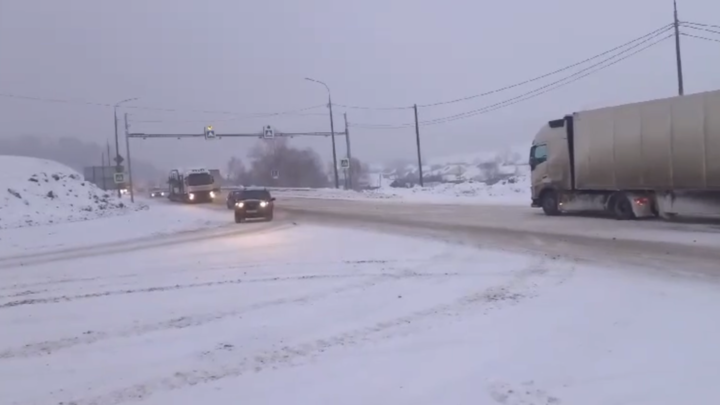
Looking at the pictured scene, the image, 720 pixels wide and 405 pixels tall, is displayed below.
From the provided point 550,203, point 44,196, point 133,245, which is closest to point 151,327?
point 133,245

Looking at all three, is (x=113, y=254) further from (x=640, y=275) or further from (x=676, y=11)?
(x=676, y=11)

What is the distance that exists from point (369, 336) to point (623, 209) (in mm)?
17534

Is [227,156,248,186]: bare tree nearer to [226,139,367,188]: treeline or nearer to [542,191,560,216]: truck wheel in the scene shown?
[226,139,367,188]: treeline

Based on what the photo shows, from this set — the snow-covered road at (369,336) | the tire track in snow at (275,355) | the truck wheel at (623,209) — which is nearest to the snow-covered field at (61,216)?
the snow-covered road at (369,336)

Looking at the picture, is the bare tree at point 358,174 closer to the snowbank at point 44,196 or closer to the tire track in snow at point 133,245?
the snowbank at point 44,196

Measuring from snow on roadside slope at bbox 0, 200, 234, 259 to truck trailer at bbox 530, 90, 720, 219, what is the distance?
14.5m

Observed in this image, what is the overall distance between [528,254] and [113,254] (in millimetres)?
12318

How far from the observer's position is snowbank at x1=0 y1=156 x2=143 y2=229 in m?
37.2

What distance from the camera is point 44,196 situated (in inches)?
1652

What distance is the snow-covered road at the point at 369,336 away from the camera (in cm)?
642

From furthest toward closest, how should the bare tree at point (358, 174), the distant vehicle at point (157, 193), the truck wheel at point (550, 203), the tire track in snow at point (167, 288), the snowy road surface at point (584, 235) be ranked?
the bare tree at point (358, 174) < the distant vehicle at point (157, 193) < the truck wheel at point (550, 203) < the snowy road surface at point (584, 235) < the tire track in snow at point (167, 288)

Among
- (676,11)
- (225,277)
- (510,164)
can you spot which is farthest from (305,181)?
(225,277)

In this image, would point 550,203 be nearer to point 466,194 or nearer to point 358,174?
point 466,194

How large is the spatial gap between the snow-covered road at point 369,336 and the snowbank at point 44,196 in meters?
24.6
